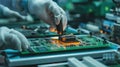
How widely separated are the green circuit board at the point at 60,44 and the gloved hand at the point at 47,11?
0.15 metres

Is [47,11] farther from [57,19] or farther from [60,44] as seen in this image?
[60,44]

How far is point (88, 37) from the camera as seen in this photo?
1880 mm

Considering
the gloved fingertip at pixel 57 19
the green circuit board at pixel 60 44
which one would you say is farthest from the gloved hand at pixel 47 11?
the green circuit board at pixel 60 44

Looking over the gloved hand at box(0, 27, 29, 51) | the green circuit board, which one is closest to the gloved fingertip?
the green circuit board

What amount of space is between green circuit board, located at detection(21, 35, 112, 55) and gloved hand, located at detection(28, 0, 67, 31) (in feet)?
0.51

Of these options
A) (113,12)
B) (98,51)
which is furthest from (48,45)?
(113,12)

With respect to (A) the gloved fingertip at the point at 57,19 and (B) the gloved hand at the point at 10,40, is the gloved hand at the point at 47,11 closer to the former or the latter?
(A) the gloved fingertip at the point at 57,19

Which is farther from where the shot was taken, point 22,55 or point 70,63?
point 22,55

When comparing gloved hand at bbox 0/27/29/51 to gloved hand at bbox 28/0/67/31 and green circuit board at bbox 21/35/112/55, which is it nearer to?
green circuit board at bbox 21/35/112/55

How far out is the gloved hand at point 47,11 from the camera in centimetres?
142

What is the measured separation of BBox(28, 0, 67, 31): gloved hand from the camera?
56.0 inches

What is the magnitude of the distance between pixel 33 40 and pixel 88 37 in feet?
1.57

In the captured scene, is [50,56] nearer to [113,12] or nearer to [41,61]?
[41,61]

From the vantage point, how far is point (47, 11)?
5.05 ft
